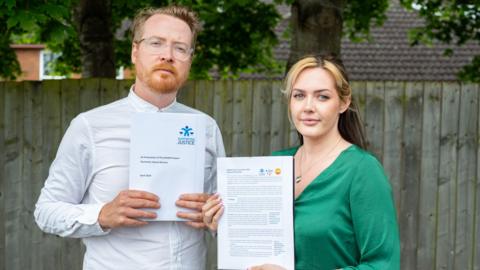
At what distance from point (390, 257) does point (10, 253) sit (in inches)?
173

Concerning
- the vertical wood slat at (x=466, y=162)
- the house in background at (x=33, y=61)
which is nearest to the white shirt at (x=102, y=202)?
the vertical wood slat at (x=466, y=162)

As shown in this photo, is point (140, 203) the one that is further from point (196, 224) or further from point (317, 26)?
point (317, 26)

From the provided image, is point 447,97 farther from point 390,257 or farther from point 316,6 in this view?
point 390,257

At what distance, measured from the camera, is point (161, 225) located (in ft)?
9.48

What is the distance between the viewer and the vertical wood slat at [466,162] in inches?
234

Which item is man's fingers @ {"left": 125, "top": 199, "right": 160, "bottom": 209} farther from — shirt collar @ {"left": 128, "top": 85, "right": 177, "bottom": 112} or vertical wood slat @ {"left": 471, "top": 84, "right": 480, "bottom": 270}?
vertical wood slat @ {"left": 471, "top": 84, "right": 480, "bottom": 270}

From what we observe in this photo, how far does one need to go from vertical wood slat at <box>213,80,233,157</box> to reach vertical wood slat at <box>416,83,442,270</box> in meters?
1.59

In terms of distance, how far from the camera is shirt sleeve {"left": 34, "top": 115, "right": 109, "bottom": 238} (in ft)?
9.37

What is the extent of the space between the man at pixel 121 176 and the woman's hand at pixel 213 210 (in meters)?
0.10

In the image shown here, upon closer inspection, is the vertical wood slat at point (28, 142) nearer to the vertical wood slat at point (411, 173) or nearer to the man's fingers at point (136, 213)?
the vertical wood slat at point (411, 173)

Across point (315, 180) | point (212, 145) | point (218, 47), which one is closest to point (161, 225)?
point (212, 145)

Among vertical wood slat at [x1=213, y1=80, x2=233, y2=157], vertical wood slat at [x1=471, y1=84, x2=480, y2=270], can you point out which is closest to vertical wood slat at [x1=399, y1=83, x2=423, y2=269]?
vertical wood slat at [x1=471, y1=84, x2=480, y2=270]

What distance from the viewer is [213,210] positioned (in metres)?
2.67

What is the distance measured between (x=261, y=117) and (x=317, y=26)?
1205 millimetres
